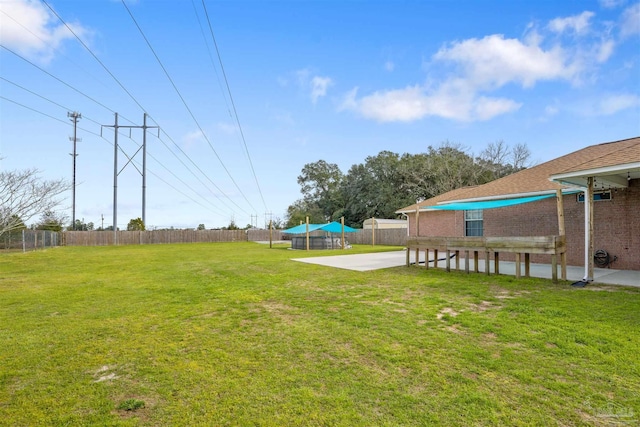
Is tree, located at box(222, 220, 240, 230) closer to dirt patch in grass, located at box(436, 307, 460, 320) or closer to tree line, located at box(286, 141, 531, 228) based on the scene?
tree line, located at box(286, 141, 531, 228)

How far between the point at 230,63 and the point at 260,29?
7.49ft

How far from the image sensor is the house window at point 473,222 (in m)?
12.4

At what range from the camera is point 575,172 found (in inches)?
265

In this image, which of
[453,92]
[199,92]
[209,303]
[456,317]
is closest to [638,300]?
[456,317]

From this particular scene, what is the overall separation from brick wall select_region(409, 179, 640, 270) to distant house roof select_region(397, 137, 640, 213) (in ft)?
2.08

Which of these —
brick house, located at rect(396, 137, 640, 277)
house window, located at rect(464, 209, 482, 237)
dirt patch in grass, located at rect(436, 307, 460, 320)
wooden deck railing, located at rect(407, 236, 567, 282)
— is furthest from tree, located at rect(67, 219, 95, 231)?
dirt patch in grass, located at rect(436, 307, 460, 320)

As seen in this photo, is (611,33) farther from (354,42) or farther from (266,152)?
(266,152)

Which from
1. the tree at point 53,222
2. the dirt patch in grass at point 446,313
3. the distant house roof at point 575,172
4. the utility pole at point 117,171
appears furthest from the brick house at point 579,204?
the tree at point 53,222

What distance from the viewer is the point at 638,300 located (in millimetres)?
5094

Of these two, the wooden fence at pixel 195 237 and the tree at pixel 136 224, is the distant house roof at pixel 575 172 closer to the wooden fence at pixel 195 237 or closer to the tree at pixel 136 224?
the wooden fence at pixel 195 237

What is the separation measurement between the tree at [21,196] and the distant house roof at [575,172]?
16518mm

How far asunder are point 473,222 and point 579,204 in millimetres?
3839

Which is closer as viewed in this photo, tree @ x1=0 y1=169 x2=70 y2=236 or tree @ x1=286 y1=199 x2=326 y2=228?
tree @ x1=0 y1=169 x2=70 y2=236

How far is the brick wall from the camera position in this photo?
26.7 feet
